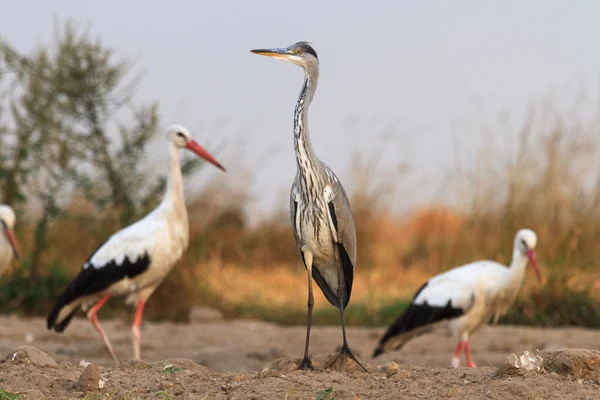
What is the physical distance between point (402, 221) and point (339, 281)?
1069cm

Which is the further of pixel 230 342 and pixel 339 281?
pixel 230 342

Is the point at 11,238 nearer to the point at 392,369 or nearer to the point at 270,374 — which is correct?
the point at 270,374

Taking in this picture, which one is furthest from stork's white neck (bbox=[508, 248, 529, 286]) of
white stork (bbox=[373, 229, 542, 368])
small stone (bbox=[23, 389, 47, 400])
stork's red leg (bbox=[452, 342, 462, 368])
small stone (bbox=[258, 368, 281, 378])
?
small stone (bbox=[23, 389, 47, 400])

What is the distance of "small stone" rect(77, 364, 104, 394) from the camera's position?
4.46 meters

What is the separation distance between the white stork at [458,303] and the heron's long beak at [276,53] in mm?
3193

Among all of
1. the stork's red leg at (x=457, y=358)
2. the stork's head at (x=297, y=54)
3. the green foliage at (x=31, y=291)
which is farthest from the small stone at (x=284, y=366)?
the green foliage at (x=31, y=291)

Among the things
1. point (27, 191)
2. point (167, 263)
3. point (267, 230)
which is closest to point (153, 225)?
point (167, 263)

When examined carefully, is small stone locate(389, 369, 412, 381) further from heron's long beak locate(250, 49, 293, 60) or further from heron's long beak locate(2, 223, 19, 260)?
heron's long beak locate(2, 223, 19, 260)

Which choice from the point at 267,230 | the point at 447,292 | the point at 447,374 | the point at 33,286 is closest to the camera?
the point at 447,374

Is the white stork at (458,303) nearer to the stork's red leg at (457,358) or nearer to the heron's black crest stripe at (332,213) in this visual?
the stork's red leg at (457,358)

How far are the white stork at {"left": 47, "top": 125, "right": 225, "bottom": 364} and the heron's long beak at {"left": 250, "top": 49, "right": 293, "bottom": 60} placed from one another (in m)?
3.03

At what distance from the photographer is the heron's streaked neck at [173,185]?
8.17 metres

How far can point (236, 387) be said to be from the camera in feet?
14.5

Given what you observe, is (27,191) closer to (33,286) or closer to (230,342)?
(33,286)
